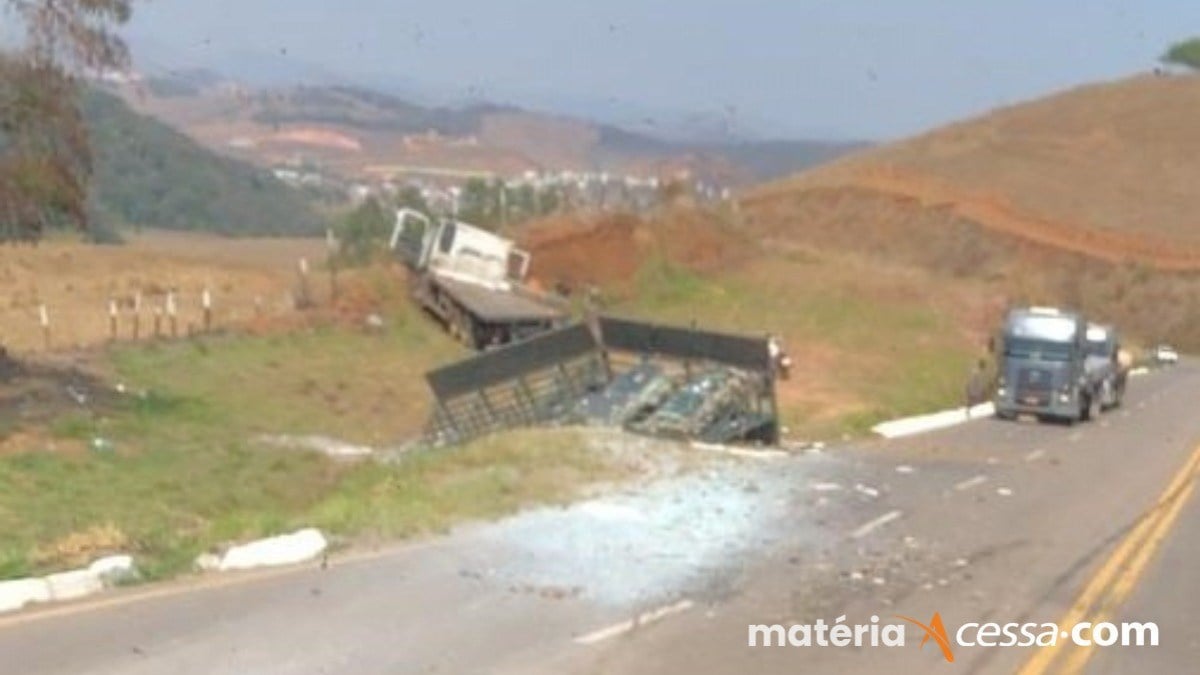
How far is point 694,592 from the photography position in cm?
1562

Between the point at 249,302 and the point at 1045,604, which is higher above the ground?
the point at 1045,604

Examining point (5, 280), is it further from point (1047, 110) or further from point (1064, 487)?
point (1047, 110)

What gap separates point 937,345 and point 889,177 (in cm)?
5360

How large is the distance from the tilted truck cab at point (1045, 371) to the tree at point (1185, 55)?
133899mm

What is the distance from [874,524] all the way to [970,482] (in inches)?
246

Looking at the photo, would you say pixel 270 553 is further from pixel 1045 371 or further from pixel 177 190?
pixel 177 190

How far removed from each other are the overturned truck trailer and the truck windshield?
14.7 metres

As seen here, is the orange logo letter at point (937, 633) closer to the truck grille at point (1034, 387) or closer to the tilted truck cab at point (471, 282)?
the truck grille at point (1034, 387)

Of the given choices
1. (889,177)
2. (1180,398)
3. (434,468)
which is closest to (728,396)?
(434,468)

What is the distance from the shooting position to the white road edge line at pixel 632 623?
44.0 ft

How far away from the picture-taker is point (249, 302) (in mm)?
54438

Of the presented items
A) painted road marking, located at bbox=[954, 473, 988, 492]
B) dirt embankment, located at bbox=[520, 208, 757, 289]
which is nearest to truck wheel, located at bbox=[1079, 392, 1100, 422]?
dirt embankment, located at bbox=[520, 208, 757, 289]

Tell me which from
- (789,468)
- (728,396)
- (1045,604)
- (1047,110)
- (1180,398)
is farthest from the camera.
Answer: (1047,110)

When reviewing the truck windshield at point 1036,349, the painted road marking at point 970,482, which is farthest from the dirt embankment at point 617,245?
the painted road marking at point 970,482
